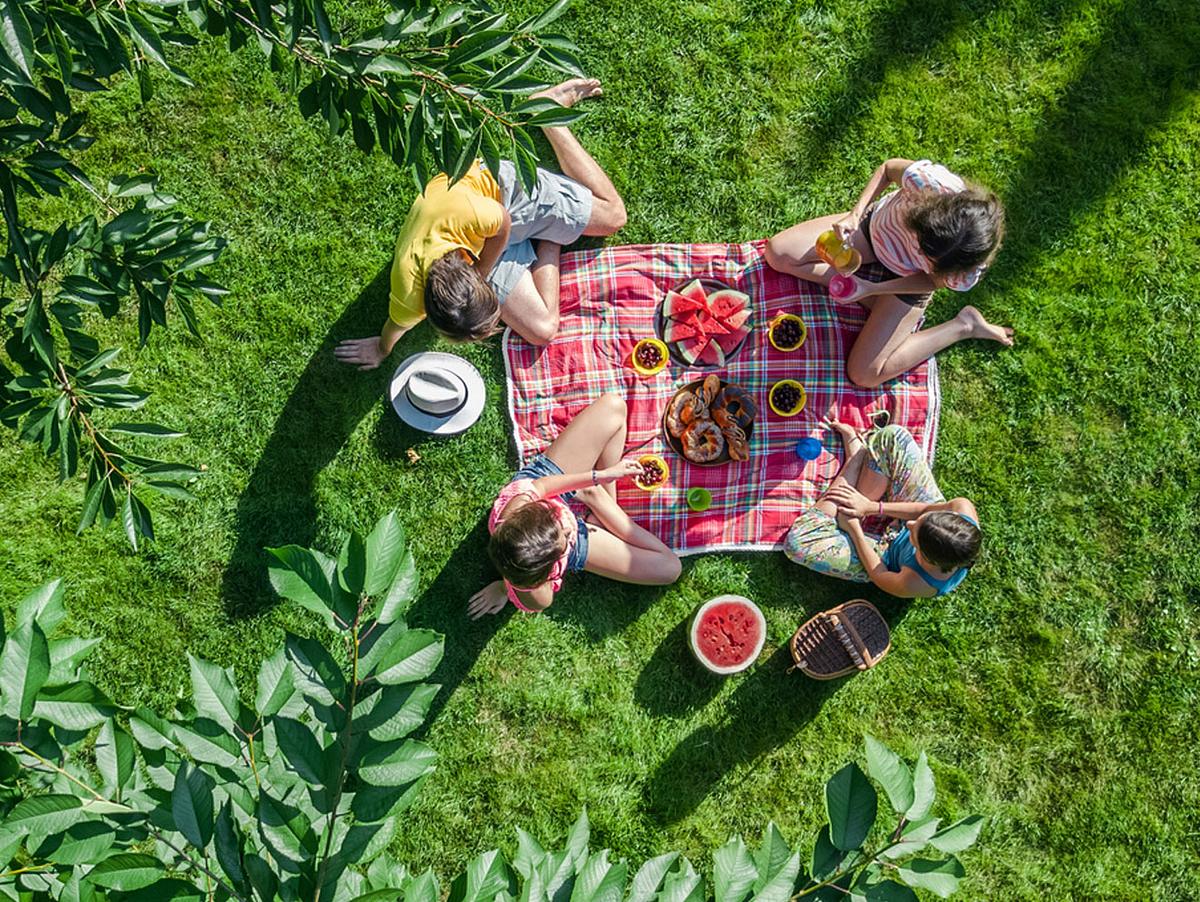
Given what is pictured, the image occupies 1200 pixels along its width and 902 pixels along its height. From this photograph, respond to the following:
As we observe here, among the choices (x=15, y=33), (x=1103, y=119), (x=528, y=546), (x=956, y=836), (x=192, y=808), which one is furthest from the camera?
(x=1103, y=119)

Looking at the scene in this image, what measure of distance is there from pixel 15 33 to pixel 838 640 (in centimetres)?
425

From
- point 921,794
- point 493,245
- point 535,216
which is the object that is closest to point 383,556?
point 921,794

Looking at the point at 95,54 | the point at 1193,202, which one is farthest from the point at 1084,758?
the point at 95,54

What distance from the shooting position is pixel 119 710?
197 cm

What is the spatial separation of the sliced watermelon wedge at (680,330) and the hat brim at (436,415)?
42.3 inches

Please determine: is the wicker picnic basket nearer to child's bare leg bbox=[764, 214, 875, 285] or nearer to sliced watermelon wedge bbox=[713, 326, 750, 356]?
sliced watermelon wedge bbox=[713, 326, 750, 356]

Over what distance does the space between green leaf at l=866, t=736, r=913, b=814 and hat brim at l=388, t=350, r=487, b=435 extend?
336cm

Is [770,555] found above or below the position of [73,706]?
below

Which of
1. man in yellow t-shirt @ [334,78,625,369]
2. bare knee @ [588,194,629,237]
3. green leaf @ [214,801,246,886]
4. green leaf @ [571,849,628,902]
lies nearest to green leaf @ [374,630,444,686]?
green leaf @ [214,801,246,886]

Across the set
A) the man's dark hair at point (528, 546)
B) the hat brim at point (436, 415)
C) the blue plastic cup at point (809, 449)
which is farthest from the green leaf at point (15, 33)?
the blue plastic cup at point (809, 449)

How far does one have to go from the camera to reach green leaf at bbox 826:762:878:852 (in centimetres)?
192

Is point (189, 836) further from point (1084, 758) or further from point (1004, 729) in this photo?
point (1084, 758)

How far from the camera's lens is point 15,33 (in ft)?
5.70

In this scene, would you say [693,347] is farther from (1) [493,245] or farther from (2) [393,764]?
(2) [393,764]
